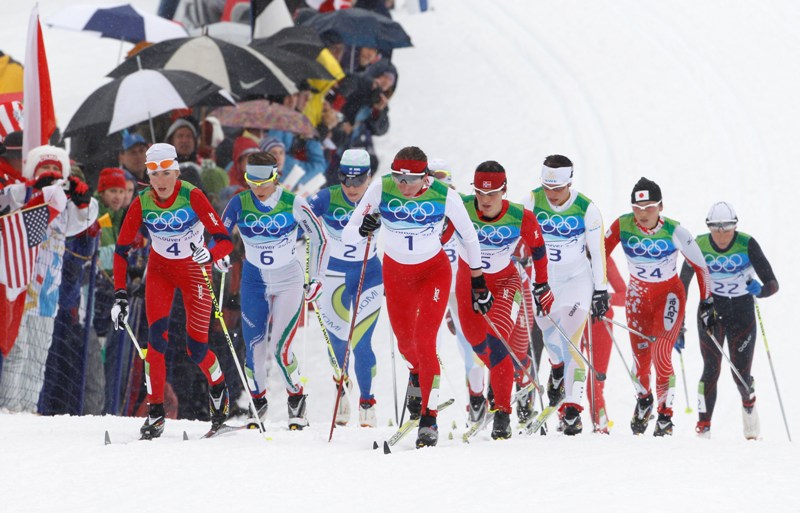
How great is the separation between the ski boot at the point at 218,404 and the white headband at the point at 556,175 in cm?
288

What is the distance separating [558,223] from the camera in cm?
973

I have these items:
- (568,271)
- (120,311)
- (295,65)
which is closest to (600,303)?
(568,271)

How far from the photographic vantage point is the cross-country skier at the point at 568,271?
9570 millimetres

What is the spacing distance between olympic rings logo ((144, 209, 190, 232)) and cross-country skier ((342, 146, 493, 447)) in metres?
1.23

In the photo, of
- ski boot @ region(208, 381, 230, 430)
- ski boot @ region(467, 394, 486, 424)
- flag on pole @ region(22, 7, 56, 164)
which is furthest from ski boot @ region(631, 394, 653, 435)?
flag on pole @ region(22, 7, 56, 164)

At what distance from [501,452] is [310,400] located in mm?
5496

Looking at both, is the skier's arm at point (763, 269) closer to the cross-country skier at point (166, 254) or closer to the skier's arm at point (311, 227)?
the skier's arm at point (311, 227)

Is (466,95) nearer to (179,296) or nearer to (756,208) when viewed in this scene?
(756,208)

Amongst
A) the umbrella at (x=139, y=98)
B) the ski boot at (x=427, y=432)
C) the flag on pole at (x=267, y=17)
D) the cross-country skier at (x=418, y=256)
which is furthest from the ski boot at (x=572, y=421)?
the flag on pole at (x=267, y=17)

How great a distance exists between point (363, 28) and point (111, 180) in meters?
7.05

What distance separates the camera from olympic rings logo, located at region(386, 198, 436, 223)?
27.6 ft

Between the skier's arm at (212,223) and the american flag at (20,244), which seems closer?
the skier's arm at (212,223)

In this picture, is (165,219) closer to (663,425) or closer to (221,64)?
(663,425)

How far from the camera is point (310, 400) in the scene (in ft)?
43.3
